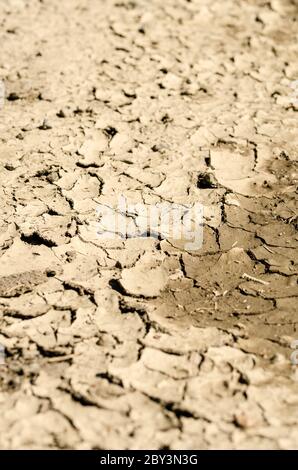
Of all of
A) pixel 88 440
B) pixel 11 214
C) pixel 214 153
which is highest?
pixel 214 153

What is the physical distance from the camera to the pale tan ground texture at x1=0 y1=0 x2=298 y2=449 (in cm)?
134

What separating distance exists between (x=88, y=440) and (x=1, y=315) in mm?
485

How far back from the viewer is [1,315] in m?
1.56

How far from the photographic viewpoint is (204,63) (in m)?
2.70

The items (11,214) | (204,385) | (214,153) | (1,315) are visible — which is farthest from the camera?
(214,153)

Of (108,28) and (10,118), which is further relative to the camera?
(108,28)

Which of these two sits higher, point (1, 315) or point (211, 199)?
point (211, 199)

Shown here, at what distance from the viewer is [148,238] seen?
1.84 meters

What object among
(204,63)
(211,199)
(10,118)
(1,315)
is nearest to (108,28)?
(204,63)

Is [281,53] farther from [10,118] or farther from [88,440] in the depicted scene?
[88,440]

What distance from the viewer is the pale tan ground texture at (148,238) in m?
1.34

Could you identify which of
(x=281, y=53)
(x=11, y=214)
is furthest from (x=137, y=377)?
(x=281, y=53)

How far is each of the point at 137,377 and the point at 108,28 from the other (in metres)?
2.16

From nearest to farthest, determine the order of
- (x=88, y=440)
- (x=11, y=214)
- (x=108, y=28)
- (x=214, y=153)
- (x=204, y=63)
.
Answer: (x=88, y=440) → (x=11, y=214) → (x=214, y=153) → (x=204, y=63) → (x=108, y=28)
